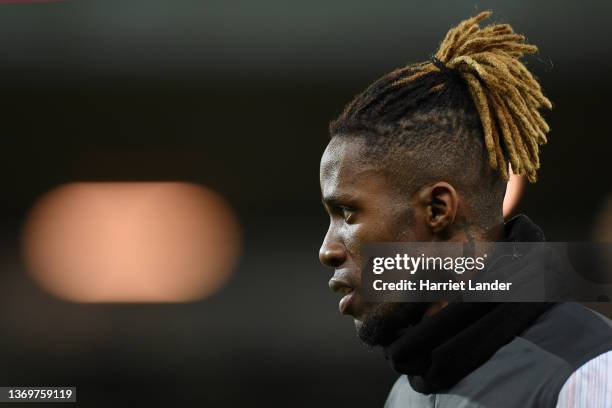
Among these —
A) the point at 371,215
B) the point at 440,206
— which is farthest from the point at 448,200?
the point at 371,215

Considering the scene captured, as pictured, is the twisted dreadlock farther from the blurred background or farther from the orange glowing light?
the orange glowing light

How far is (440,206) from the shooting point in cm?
130

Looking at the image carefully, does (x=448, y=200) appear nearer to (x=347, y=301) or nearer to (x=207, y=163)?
(x=347, y=301)

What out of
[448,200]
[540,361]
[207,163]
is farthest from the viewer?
[207,163]

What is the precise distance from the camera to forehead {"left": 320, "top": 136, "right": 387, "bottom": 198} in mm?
1323

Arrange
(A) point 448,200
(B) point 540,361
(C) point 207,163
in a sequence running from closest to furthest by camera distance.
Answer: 1. (B) point 540,361
2. (A) point 448,200
3. (C) point 207,163

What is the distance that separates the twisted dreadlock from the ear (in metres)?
0.03

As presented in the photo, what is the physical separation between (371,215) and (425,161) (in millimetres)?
121

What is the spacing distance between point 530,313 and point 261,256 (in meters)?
1.90

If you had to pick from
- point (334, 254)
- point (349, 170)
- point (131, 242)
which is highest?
point (131, 242)

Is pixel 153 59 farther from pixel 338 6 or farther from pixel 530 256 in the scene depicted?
pixel 530 256

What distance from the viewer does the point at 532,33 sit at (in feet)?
8.87

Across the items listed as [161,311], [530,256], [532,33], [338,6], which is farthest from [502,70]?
[161,311]

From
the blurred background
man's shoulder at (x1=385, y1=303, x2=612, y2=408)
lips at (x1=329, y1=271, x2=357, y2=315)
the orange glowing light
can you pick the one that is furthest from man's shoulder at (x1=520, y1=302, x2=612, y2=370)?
the orange glowing light
